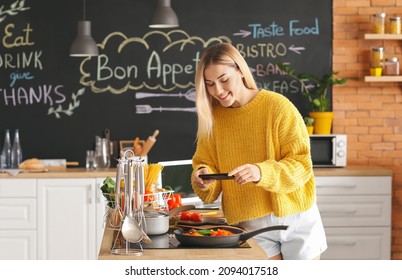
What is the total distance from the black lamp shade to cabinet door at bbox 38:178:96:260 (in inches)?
38.3

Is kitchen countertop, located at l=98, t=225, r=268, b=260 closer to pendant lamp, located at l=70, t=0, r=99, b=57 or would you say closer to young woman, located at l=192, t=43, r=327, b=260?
young woman, located at l=192, t=43, r=327, b=260

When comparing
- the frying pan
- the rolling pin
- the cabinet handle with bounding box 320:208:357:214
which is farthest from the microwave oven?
the frying pan

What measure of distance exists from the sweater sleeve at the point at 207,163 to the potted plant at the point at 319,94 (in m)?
2.95

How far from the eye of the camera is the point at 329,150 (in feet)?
20.3

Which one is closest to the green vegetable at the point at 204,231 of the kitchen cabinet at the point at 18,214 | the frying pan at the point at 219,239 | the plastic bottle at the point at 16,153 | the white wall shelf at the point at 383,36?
the frying pan at the point at 219,239

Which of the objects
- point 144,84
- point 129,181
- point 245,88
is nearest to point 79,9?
point 144,84

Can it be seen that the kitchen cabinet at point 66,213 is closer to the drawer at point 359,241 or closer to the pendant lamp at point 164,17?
the pendant lamp at point 164,17

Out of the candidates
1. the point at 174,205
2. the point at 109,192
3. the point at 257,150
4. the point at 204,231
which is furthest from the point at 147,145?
the point at 204,231

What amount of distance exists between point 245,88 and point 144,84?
3.21 meters

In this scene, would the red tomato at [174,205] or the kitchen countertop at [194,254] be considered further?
the red tomato at [174,205]

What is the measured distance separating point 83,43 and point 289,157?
123 inches

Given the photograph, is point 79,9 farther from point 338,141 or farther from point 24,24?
point 338,141

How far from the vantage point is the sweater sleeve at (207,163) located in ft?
11.3

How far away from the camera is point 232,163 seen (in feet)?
11.1
